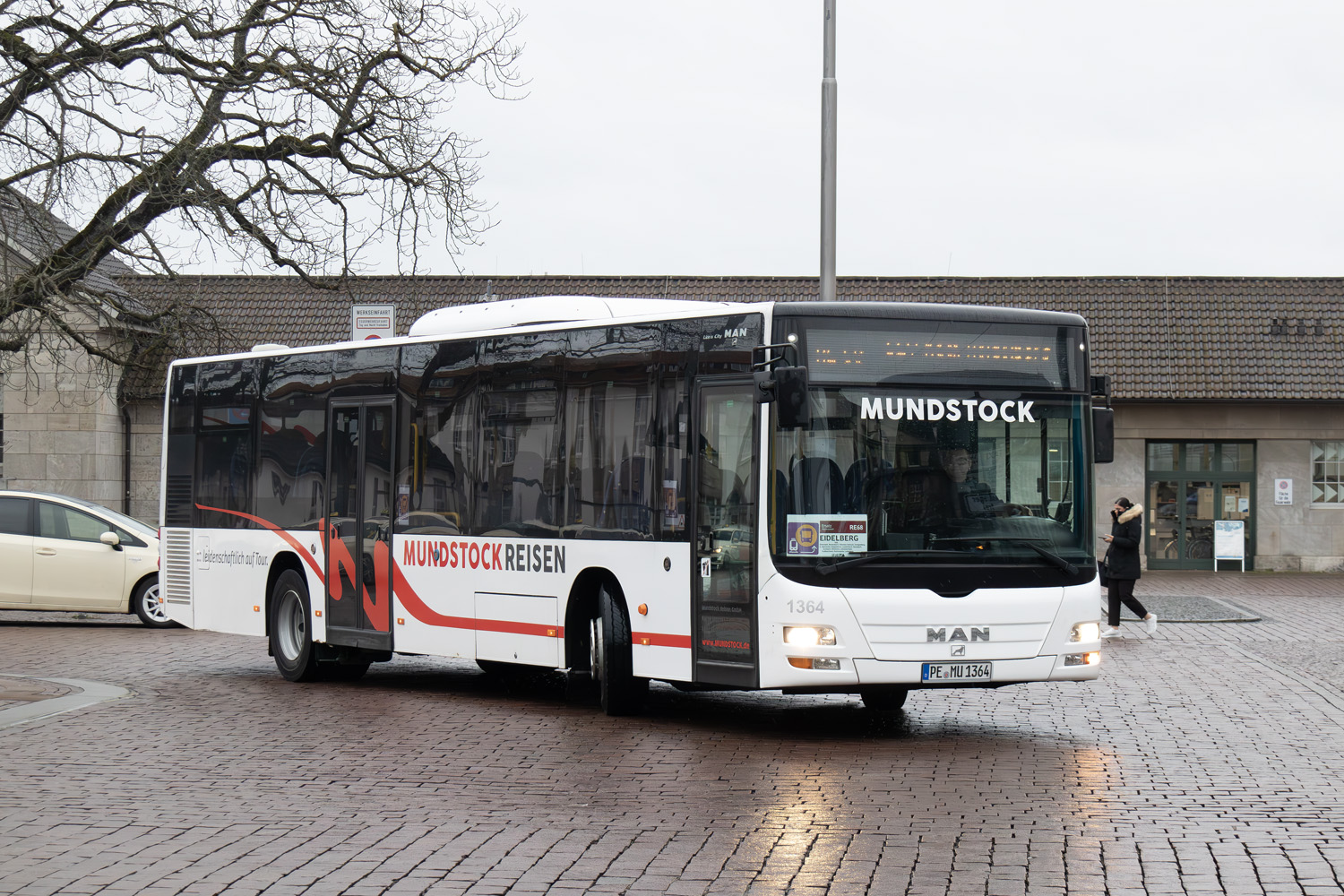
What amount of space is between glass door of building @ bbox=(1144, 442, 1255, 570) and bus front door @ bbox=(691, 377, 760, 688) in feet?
84.7

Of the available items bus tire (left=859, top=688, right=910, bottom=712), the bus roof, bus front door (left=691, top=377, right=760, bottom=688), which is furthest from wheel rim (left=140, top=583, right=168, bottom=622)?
bus front door (left=691, top=377, right=760, bottom=688)

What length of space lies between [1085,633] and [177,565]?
31.3 feet

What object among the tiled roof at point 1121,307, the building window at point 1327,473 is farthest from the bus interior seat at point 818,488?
the building window at point 1327,473

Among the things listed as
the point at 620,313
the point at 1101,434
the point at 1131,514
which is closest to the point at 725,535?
the point at 620,313

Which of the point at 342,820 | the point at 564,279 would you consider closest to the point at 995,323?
the point at 342,820

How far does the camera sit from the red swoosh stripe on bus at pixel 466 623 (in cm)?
1134

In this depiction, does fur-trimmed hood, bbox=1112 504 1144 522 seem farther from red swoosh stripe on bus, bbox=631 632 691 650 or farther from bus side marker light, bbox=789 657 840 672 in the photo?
bus side marker light, bbox=789 657 840 672

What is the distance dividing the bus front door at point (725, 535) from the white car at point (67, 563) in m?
11.1

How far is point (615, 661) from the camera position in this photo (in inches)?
461

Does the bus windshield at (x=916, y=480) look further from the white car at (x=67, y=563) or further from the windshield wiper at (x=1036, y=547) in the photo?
the white car at (x=67, y=563)

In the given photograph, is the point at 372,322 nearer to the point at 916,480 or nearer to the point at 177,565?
the point at 177,565

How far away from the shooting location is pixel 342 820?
7.89m

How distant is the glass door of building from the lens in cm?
3506

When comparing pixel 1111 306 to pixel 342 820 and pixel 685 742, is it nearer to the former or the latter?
pixel 685 742
